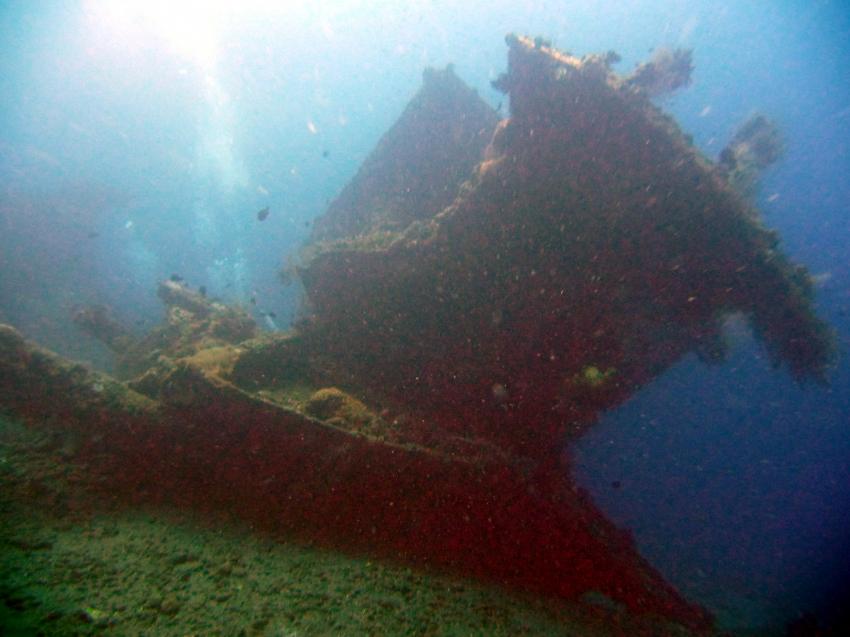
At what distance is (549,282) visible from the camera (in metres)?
7.21

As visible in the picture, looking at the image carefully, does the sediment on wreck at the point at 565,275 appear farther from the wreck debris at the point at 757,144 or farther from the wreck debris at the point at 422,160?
the wreck debris at the point at 757,144

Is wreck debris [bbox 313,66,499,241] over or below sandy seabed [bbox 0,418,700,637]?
over

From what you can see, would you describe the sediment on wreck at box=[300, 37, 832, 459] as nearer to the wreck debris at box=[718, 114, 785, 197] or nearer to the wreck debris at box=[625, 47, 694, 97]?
the wreck debris at box=[625, 47, 694, 97]

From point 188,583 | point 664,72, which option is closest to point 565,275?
point 188,583

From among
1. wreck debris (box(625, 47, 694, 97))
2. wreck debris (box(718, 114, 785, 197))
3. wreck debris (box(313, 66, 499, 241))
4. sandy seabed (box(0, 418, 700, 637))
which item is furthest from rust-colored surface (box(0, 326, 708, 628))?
wreck debris (box(718, 114, 785, 197))

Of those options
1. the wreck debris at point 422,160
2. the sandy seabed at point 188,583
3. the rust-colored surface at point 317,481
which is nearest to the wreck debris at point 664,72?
the wreck debris at point 422,160

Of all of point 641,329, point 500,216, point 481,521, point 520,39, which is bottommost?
point 481,521

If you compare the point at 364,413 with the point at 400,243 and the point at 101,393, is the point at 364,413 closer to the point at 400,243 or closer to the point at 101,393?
the point at 101,393

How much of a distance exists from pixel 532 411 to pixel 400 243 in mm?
4078

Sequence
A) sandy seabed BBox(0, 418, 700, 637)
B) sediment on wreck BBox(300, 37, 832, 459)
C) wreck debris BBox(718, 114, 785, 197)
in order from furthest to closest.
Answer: wreck debris BBox(718, 114, 785, 197)
sediment on wreck BBox(300, 37, 832, 459)
sandy seabed BBox(0, 418, 700, 637)

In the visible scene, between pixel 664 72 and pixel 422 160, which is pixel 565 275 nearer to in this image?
pixel 664 72

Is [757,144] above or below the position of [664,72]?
above

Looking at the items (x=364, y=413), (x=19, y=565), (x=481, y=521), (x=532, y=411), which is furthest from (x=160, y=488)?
(x=532, y=411)

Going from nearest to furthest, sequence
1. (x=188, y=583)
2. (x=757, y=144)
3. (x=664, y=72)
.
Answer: (x=188, y=583)
(x=664, y=72)
(x=757, y=144)
